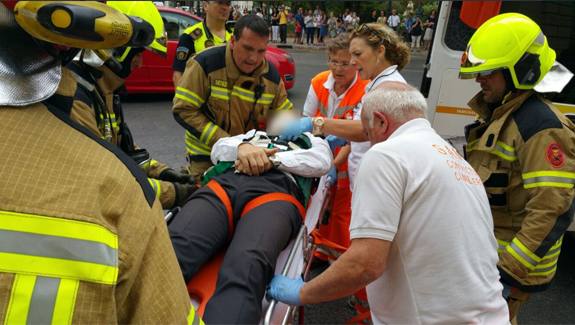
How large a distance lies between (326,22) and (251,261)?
18467 mm

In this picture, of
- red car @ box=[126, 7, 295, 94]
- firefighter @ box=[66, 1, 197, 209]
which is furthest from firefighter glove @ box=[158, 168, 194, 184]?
red car @ box=[126, 7, 295, 94]

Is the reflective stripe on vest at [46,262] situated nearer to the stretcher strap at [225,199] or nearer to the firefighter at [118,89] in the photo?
the firefighter at [118,89]

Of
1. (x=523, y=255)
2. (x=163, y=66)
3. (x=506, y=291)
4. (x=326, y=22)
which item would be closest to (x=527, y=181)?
(x=523, y=255)

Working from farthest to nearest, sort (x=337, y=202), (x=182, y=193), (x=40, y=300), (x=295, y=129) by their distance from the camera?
(x=337, y=202) → (x=295, y=129) → (x=182, y=193) → (x=40, y=300)

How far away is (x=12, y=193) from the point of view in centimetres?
56

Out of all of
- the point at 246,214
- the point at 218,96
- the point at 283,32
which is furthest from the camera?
the point at 283,32

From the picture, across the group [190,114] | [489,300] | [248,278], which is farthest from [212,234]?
[489,300]

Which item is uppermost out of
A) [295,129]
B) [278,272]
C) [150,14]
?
[150,14]

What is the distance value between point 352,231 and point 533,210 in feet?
3.08

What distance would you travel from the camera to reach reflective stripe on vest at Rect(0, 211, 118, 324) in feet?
1.82

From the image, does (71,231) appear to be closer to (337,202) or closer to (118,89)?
(118,89)

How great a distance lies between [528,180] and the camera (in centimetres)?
170

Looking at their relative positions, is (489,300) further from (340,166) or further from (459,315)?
(340,166)

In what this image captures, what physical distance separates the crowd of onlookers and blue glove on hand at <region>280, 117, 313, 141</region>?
14435 millimetres
